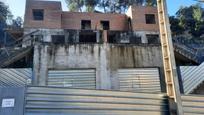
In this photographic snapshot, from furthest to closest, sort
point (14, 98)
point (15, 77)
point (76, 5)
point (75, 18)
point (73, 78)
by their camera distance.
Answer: point (76, 5) < point (75, 18) < point (73, 78) < point (15, 77) < point (14, 98)

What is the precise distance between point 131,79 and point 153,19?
555 inches

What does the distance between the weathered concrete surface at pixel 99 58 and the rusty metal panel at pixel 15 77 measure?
532mm

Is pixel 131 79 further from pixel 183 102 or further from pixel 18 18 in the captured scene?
pixel 18 18

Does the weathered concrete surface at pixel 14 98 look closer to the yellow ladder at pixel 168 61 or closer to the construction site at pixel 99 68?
the construction site at pixel 99 68

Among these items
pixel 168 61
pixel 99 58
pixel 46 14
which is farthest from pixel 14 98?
pixel 46 14

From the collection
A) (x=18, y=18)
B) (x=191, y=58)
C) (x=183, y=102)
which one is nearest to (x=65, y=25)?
(x=18, y=18)

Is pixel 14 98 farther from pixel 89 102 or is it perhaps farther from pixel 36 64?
pixel 36 64

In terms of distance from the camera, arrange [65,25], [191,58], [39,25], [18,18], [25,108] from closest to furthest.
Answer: [25,108] → [191,58] → [39,25] → [65,25] → [18,18]

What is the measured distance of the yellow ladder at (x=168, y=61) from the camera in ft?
27.5

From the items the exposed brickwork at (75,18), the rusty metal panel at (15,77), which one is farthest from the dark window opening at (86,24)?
the rusty metal panel at (15,77)

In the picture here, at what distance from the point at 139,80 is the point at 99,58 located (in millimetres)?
2747

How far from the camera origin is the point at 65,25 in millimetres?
28734

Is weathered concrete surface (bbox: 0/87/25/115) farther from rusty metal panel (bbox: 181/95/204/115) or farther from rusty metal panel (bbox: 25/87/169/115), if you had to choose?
rusty metal panel (bbox: 181/95/204/115)

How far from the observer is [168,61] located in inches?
361
